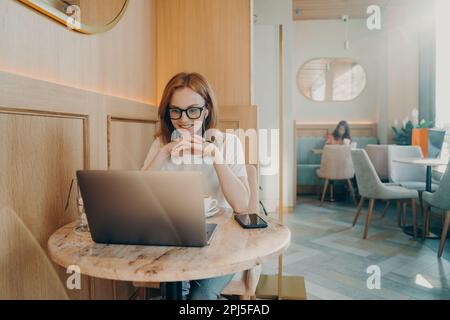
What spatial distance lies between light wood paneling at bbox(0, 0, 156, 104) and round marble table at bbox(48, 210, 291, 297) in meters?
0.60

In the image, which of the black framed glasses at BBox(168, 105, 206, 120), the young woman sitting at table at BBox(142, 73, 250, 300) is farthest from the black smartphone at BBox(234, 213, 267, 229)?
the black framed glasses at BBox(168, 105, 206, 120)

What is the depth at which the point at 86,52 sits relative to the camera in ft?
4.85

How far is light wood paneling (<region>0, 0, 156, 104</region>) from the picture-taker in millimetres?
1068

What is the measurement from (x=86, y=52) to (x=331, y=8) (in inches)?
219

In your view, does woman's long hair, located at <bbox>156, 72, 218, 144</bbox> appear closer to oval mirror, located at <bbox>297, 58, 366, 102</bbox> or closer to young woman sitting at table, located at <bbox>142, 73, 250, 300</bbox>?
young woman sitting at table, located at <bbox>142, 73, 250, 300</bbox>

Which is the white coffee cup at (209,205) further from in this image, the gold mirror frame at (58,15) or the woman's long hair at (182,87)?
the gold mirror frame at (58,15)

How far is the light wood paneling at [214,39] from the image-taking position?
230cm

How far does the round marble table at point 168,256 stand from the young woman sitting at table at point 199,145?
301 millimetres

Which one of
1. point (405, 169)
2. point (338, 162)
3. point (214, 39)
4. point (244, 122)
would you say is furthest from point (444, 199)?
point (214, 39)

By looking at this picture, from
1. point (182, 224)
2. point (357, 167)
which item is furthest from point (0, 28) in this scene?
point (357, 167)

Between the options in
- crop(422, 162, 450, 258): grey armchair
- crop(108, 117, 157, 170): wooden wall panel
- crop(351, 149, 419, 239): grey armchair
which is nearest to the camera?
crop(108, 117, 157, 170): wooden wall panel

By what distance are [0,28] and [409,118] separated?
227 inches

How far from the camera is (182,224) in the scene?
2.95 feet

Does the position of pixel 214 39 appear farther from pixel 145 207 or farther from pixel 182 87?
pixel 145 207
